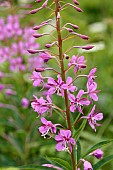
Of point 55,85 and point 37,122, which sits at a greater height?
point 55,85

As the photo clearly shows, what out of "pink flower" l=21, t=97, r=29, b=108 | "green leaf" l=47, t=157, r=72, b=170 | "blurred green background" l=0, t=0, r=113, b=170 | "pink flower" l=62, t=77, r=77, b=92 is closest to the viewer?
"pink flower" l=62, t=77, r=77, b=92

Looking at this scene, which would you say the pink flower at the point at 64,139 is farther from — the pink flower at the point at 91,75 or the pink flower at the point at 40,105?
the pink flower at the point at 91,75

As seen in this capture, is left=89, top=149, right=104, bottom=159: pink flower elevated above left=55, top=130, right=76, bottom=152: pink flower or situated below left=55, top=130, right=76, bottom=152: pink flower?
below

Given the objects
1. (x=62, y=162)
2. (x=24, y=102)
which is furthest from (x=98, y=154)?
(x=24, y=102)

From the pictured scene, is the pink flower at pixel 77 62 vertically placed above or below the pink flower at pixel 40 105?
above

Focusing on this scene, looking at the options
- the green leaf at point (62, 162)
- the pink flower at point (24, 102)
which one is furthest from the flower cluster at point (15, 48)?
the green leaf at point (62, 162)

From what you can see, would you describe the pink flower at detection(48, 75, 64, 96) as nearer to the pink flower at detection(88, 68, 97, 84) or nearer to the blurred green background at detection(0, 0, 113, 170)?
the pink flower at detection(88, 68, 97, 84)

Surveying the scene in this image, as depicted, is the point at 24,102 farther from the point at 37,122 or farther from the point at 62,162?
the point at 62,162

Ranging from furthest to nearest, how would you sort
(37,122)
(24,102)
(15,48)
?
1. (15,48)
2. (37,122)
3. (24,102)

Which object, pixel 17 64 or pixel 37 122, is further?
pixel 17 64

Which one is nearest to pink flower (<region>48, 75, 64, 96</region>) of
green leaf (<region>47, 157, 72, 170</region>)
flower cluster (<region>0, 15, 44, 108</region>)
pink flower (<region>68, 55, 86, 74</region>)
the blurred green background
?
pink flower (<region>68, 55, 86, 74</region>)

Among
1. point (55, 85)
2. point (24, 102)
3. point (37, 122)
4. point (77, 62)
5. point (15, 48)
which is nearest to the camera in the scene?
point (55, 85)
